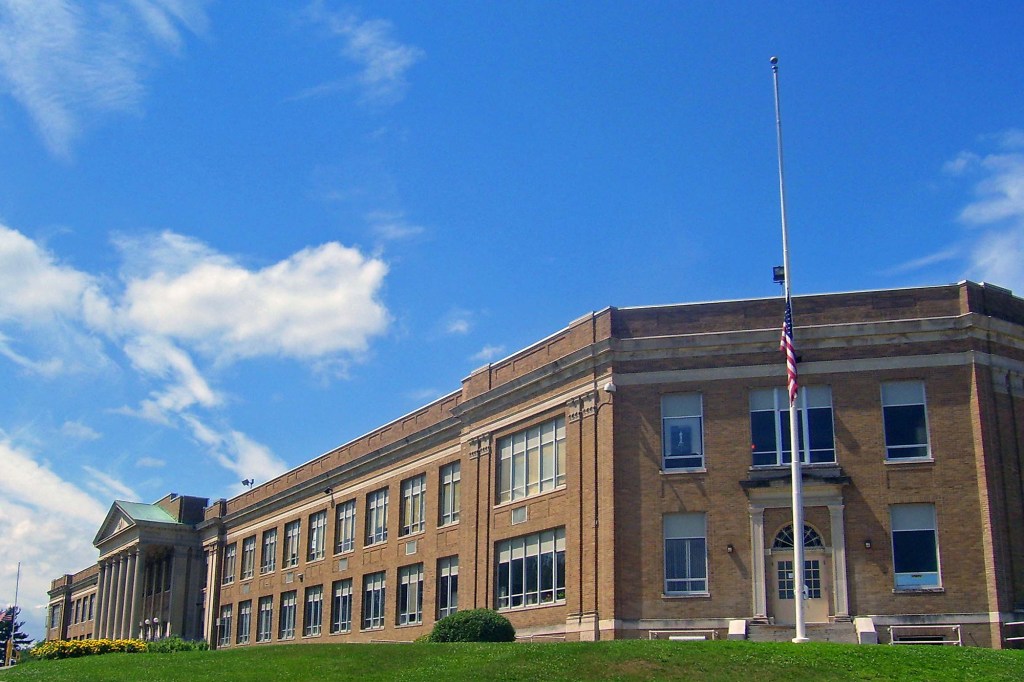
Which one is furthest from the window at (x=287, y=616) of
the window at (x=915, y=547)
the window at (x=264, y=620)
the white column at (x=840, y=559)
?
the window at (x=915, y=547)

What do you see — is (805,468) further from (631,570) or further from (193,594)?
(193,594)

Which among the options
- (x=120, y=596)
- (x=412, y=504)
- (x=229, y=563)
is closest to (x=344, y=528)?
(x=412, y=504)

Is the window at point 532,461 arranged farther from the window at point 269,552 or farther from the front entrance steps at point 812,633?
the window at point 269,552

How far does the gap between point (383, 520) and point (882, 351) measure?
25581mm

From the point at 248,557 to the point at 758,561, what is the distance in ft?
130

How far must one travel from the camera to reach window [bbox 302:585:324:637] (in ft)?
186

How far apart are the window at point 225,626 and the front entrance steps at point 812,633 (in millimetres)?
41180

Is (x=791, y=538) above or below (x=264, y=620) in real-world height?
above

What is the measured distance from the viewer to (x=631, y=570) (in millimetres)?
35844

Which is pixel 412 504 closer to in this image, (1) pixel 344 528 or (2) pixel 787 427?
(1) pixel 344 528

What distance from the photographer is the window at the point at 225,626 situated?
67625mm

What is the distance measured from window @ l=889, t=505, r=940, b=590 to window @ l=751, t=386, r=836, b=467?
8.42 ft

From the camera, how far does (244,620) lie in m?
65.7

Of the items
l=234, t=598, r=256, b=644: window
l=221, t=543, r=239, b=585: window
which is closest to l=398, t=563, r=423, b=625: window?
l=234, t=598, r=256, b=644: window
